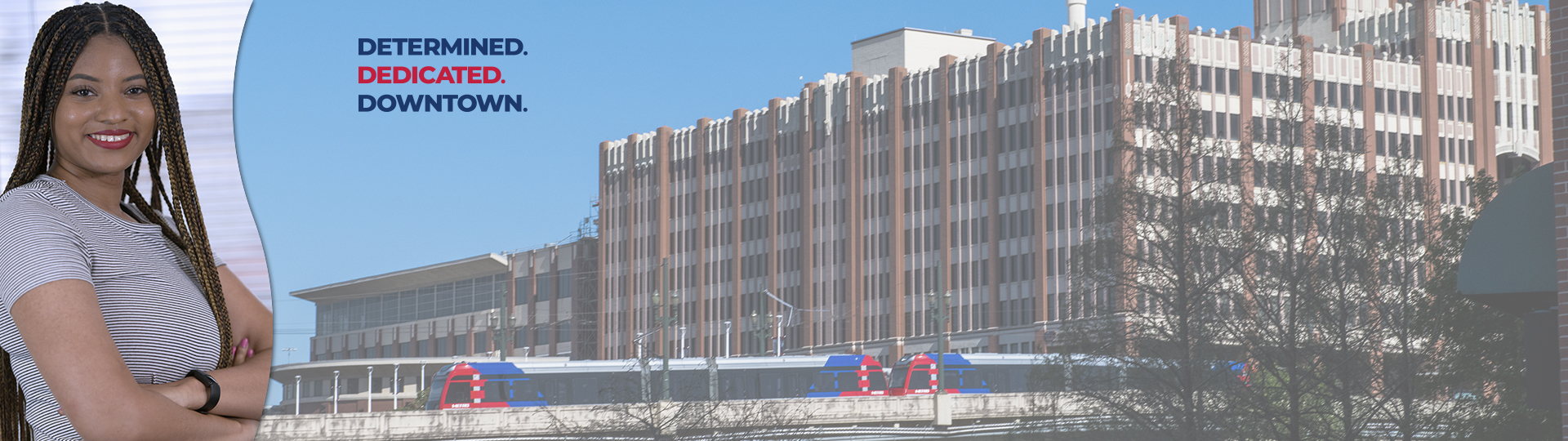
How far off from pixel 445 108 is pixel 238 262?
56787 millimetres

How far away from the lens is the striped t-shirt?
4.29 feet

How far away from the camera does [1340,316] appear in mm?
18859

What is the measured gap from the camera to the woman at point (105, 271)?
1278mm

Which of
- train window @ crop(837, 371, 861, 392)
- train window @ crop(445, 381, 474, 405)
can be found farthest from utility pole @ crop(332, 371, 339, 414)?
train window @ crop(837, 371, 861, 392)

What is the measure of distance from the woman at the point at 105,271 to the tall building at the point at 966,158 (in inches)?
969

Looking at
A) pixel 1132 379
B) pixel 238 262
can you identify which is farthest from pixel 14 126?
pixel 1132 379

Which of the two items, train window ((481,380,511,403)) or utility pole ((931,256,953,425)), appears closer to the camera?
utility pole ((931,256,953,425))

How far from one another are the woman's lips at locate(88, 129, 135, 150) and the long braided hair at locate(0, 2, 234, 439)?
4cm

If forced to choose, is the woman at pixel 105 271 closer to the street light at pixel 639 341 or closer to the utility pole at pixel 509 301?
the street light at pixel 639 341

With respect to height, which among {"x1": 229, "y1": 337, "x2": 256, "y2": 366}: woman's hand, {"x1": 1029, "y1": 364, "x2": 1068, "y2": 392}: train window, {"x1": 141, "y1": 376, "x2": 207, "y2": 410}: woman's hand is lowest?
{"x1": 1029, "y1": 364, "x2": 1068, "y2": 392}: train window

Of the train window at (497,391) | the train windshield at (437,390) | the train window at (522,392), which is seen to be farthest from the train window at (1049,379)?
the train windshield at (437,390)

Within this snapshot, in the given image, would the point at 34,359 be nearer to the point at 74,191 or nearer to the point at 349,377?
the point at 74,191

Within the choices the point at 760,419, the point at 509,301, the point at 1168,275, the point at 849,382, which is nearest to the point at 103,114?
the point at 1168,275

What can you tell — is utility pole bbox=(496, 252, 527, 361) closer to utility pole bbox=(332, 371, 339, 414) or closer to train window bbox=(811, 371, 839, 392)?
utility pole bbox=(332, 371, 339, 414)
